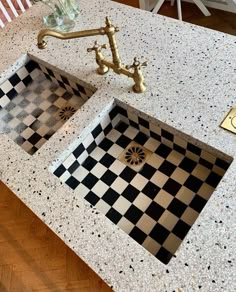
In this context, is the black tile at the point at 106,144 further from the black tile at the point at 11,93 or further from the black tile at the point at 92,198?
the black tile at the point at 11,93

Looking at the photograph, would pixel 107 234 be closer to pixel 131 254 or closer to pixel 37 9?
pixel 131 254

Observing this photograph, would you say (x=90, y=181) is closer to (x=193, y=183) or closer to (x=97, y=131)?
(x=97, y=131)

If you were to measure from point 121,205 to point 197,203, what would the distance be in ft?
0.80

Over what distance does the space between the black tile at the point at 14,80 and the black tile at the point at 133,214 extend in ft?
2.43

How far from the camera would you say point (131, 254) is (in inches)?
27.7

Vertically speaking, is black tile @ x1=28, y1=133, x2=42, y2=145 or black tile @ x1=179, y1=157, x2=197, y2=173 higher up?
black tile @ x1=28, y1=133, x2=42, y2=145

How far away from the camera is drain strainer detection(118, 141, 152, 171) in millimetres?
1005

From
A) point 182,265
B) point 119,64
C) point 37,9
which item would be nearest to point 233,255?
point 182,265

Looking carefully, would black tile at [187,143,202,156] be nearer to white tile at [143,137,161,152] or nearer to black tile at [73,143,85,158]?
white tile at [143,137,161,152]

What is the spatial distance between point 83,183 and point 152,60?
0.51 meters

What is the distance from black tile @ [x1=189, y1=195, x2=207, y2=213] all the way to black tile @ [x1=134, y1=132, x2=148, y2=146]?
0.28 meters

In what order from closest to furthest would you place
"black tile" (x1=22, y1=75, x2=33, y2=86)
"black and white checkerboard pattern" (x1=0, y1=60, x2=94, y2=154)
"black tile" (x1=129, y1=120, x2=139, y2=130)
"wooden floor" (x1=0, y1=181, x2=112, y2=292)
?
"black tile" (x1=129, y1=120, x2=139, y2=130) < "black and white checkerboard pattern" (x1=0, y1=60, x2=94, y2=154) < "black tile" (x1=22, y1=75, x2=33, y2=86) < "wooden floor" (x1=0, y1=181, x2=112, y2=292)

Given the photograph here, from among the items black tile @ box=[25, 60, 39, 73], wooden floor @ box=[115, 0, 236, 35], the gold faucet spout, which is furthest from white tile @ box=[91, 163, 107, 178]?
wooden floor @ box=[115, 0, 236, 35]

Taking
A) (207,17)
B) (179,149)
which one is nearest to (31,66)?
(179,149)
